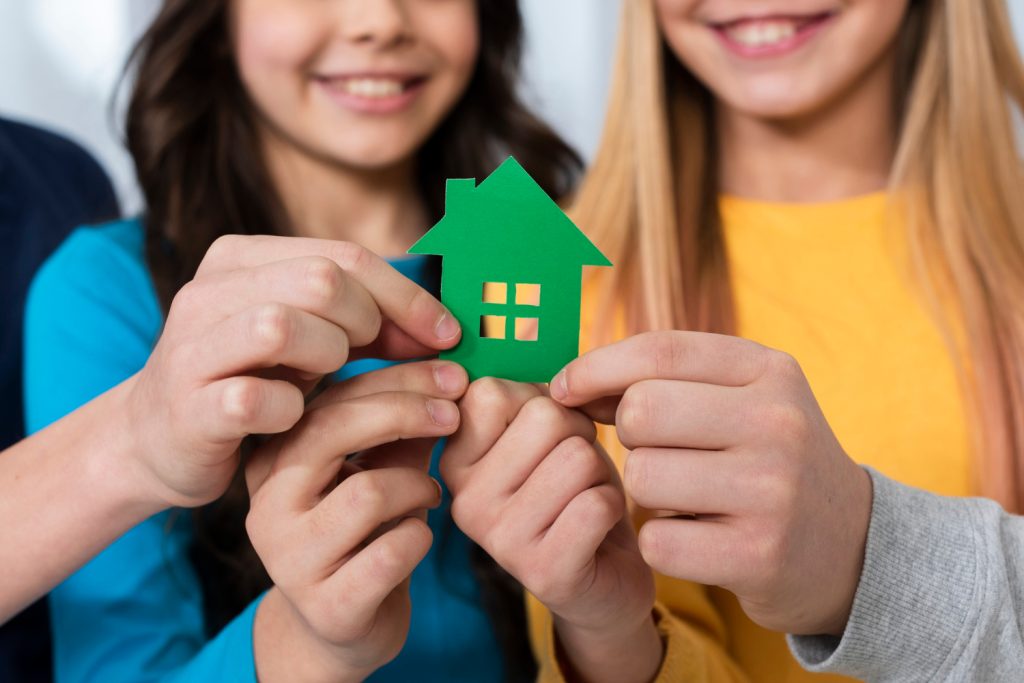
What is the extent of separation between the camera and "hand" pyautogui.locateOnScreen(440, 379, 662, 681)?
2.67 ft

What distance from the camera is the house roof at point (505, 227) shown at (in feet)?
2.74

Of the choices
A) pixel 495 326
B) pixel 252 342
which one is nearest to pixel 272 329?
pixel 252 342

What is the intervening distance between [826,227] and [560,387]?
0.66 m

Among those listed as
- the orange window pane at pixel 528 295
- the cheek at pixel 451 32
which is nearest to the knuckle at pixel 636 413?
the orange window pane at pixel 528 295

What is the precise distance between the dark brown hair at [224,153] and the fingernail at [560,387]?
55cm

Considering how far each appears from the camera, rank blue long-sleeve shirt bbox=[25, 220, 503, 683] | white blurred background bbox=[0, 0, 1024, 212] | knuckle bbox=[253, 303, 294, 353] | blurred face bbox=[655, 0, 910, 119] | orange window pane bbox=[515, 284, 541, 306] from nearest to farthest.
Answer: knuckle bbox=[253, 303, 294, 353] < blue long-sleeve shirt bbox=[25, 220, 503, 683] < blurred face bbox=[655, 0, 910, 119] < orange window pane bbox=[515, 284, 541, 306] < white blurred background bbox=[0, 0, 1024, 212]

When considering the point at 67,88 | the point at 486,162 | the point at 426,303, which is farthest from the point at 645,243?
the point at 67,88

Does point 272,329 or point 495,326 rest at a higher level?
point 272,329

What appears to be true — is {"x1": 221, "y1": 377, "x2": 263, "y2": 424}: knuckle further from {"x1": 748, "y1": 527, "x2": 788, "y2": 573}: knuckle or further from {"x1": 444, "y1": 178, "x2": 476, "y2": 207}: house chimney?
{"x1": 748, "y1": 527, "x2": 788, "y2": 573}: knuckle

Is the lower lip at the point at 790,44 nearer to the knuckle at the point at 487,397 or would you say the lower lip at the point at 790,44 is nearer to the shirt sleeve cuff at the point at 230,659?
the knuckle at the point at 487,397

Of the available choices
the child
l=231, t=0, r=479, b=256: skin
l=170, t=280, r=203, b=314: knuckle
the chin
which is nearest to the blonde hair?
the child

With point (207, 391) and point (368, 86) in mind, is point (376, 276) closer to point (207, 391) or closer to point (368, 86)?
point (207, 391)

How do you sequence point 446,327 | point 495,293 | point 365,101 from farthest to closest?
point 495,293
point 365,101
point 446,327

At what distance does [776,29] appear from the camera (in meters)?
1.27
